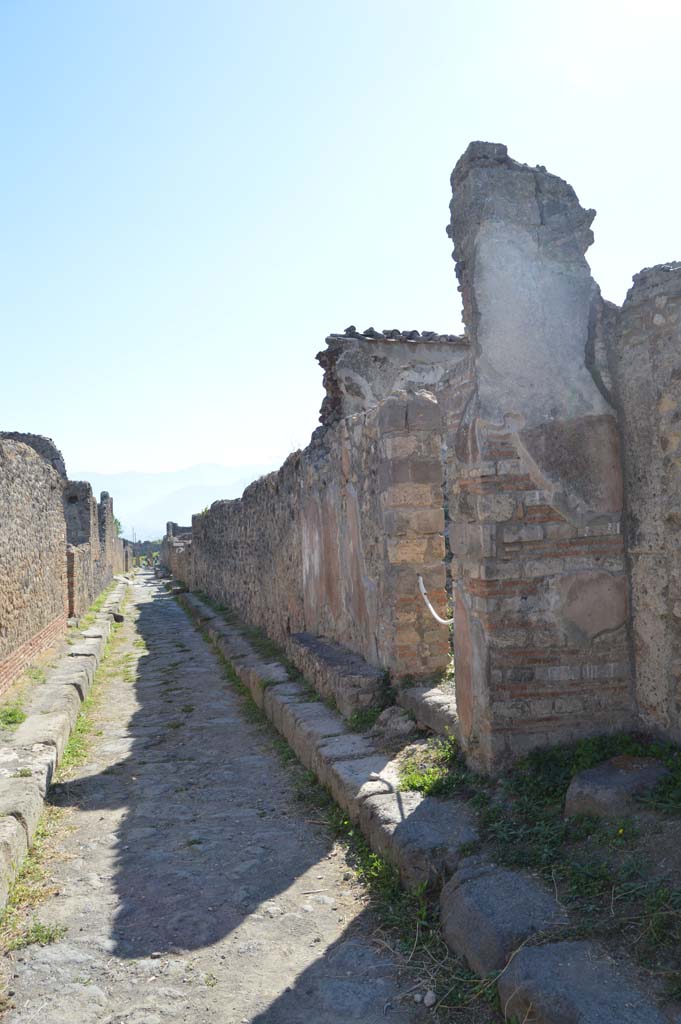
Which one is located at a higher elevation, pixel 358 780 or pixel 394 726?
pixel 394 726

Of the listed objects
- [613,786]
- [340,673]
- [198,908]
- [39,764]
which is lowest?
[198,908]

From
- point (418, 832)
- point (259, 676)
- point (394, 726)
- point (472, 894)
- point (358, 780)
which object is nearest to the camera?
point (472, 894)

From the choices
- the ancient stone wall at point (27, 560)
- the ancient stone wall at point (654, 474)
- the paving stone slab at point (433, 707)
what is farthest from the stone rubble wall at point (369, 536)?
the ancient stone wall at point (27, 560)

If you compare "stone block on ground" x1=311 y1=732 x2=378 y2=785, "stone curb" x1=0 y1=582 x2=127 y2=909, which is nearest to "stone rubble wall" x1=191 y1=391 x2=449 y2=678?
"stone block on ground" x1=311 y1=732 x2=378 y2=785

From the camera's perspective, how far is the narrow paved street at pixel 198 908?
2695mm

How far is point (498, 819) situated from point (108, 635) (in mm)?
10781

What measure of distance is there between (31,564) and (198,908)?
24.5 ft

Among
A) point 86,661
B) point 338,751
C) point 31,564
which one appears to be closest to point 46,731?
point 338,751

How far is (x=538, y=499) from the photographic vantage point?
145 inches

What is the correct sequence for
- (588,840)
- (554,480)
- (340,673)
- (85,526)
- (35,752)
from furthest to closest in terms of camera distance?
(85,526) → (340,673) → (35,752) → (554,480) → (588,840)

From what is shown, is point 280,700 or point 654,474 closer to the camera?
point 654,474

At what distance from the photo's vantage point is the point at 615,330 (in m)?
3.65

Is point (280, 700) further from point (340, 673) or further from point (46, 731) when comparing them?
point (46, 731)

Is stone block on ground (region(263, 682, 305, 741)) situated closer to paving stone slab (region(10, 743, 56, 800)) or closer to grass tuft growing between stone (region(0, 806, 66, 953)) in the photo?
paving stone slab (region(10, 743, 56, 800))
